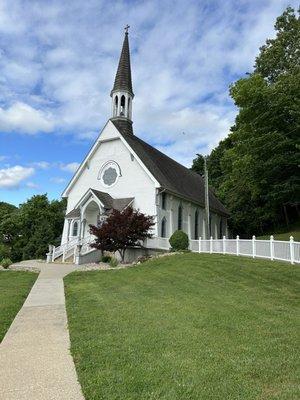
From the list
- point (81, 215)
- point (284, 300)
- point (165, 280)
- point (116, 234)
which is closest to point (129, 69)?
point (81, 215)

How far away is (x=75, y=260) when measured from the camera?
81.7 ft

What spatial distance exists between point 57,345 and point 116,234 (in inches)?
651

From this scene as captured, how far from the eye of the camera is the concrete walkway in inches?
184

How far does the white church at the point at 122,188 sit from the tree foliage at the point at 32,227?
795cm

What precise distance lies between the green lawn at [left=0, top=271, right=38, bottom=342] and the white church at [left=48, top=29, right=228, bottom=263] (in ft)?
23.5

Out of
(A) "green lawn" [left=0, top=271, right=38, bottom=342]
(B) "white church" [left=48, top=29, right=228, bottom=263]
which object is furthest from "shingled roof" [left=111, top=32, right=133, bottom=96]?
(A) "green lawn" [left=0, top=271, right=38, bottom=342]

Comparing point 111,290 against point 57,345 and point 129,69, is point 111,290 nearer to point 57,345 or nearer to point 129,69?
point 57,345

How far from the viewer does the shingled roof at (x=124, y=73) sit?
33812 mm

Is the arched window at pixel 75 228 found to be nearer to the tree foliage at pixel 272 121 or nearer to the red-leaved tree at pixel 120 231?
the red-leaved tree at pixel 120 231

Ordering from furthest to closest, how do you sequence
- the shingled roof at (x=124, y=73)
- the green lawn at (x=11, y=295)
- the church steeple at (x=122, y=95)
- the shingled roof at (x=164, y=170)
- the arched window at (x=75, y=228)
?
the shingled roof at (x=124, y=73), the church steeple at (x=122, y=95), the arched window at (x=75, y=228), the shingled roof at (x=164, y=170), the green lawn at (x=11, y=295)

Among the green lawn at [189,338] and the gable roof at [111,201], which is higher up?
the gable roof at [111,201]

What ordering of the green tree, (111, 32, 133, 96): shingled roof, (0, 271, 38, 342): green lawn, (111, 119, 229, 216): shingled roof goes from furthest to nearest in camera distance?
the green tree → (111, 32, 133, 96): shingled roof → (111, 119, 229, 216): shingled roof → (0, 271, 38, 342): green lawn

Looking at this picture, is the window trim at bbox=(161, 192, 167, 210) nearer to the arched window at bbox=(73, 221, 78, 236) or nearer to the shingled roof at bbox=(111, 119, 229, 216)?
the shingled roof at bbox=(111, 119, 229, 216)

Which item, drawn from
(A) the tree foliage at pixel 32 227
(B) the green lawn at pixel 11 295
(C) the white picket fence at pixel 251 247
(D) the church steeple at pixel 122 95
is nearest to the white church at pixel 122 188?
(D) the church steeple at pixel 122 95
